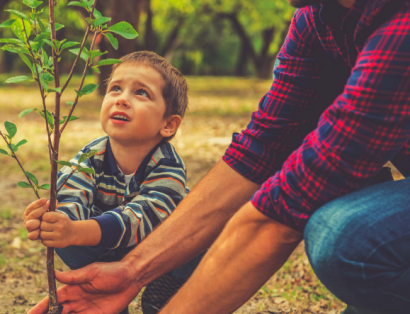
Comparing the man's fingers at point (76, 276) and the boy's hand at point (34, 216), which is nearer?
the boy's hand at point (34, 216)

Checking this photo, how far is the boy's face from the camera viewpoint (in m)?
2.16

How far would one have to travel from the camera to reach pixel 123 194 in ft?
7.34

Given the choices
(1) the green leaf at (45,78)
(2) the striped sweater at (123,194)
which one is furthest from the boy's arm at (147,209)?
(1) the green leaf at (45,78)

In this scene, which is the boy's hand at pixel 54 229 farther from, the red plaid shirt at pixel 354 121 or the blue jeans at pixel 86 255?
the red plaid shirt at pixel 354 121

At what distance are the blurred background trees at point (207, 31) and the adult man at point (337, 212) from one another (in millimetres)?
16139

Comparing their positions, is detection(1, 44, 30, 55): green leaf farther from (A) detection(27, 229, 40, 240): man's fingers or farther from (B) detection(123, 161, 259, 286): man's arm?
(B) detection(123, 161, 259, 286): man's arm

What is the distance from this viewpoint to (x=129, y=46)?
1184cm

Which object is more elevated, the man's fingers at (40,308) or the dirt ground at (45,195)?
the man's fingers at (40,308)

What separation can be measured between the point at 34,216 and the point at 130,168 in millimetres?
630

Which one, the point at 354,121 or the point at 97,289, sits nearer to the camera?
the point at 354,121

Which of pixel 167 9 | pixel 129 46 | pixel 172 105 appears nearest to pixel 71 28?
pixel 167 9

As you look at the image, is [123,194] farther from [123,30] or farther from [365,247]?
[365,247]

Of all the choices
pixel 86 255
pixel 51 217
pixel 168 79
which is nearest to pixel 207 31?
pixel 168 79

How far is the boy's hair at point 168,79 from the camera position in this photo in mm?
2285
